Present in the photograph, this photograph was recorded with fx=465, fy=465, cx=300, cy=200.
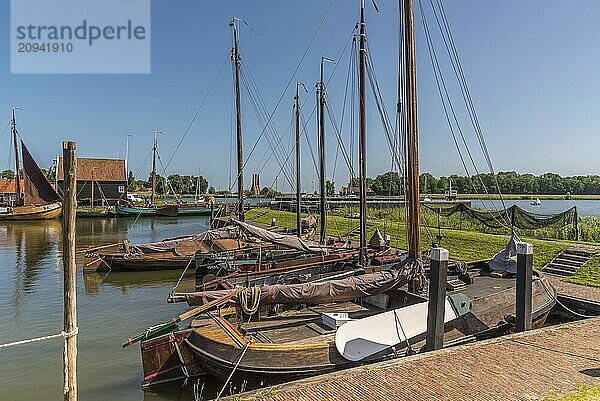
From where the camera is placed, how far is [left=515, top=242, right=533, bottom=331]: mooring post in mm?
10234

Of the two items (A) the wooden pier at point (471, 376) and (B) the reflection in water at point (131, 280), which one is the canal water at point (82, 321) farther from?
(A) the wooden pier at point (471, 376)

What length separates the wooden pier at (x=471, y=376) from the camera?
265 inches

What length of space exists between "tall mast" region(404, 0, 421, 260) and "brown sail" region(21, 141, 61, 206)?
4627cm

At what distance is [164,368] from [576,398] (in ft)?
24.7

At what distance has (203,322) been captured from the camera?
10672mm

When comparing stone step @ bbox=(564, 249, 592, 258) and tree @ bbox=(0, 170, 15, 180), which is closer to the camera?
stone step @ bbox=(564, 249, 592, 258)

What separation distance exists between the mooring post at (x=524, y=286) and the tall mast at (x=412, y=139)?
98.4 inches

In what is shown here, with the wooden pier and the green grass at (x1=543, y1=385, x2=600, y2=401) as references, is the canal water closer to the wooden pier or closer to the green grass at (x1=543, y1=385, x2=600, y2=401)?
the wooden pier

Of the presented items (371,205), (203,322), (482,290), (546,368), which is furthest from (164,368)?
(371,205)

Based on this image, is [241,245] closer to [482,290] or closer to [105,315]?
→ [105,315]

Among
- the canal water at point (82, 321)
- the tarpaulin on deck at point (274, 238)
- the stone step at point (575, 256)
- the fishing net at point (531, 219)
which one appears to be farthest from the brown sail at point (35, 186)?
the stone step at point (575, 256)

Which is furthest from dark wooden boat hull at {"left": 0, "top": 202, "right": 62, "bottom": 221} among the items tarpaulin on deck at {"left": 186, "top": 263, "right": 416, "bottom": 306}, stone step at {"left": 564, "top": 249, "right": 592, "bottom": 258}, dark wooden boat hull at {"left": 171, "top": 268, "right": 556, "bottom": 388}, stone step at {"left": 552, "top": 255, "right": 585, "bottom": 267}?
stone step at {"left": 564, "top": 249, "right": 592, "bottom": 258}

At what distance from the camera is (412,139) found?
501 inches

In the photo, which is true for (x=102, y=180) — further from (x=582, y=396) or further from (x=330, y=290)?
(x=582, y=396)
